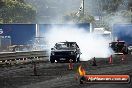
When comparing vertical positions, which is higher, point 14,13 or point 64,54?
point 14,13

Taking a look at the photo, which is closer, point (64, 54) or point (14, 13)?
point (64, 54)

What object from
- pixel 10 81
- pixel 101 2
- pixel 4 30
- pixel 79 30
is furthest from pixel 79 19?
pixel 10 81

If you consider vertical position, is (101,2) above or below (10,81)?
above

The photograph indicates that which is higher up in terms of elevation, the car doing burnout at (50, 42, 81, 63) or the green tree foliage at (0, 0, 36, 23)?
the green tree foliage at (0, 0, 36, 23)

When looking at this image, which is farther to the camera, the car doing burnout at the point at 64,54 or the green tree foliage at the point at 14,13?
the green tree foliage at the point at 14,13

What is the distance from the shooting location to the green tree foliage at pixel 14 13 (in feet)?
296

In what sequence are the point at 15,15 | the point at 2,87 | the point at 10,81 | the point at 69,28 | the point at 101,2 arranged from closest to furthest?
1. the point at 2,87
2. the point at 10,81
3. the point at 69,28
4. the point at 15,15
5. the point at 101,2

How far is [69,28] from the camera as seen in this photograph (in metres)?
50.6

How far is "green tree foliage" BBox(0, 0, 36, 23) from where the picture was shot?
9019 centimetres

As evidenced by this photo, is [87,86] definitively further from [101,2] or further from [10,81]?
[101,2]

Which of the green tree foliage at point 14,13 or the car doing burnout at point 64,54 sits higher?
the green tree foliage at point 14,13

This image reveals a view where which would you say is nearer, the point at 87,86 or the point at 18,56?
the point at 87,86

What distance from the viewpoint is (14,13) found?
92.4 m

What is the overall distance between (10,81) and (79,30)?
32684 mm
